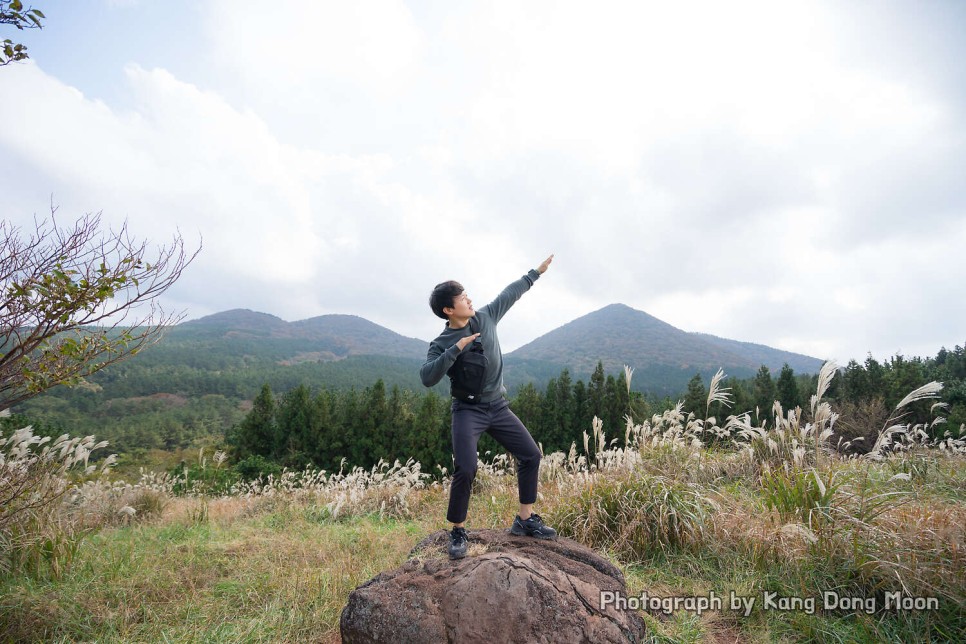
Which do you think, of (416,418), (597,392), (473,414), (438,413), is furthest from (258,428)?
(473,414)

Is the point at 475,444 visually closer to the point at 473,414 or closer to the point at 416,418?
the point at 473,414

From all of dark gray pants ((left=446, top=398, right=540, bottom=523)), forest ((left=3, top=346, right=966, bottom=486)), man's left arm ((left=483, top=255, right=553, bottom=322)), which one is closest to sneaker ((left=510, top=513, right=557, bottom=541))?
dark gray pants ((left=446, top=398, right=540, bottom=523))

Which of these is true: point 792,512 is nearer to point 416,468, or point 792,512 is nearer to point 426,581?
point 426,581

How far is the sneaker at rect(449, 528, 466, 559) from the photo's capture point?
298 cm

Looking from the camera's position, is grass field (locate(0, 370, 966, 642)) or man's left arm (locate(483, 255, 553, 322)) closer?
grass field (locate(0, 370, 966, 642))

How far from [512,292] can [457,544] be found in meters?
2.15

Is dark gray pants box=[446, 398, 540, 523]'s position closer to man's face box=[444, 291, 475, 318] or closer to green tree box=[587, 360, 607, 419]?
man's face box=[444, 291, 475, 318]

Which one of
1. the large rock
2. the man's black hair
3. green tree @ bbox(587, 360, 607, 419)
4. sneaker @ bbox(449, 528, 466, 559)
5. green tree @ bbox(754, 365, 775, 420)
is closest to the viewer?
the large rock

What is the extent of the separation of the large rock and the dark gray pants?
0.46 meters

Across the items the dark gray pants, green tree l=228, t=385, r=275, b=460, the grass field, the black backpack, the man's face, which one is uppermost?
the man's face

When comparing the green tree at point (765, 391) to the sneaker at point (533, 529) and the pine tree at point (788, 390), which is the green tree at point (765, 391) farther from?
the sneaker at point (533, 529)

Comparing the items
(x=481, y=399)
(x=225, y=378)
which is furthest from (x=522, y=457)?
(x=225, y=378)

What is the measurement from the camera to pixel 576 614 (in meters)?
2.39

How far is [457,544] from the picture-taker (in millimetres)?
3057
